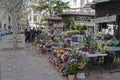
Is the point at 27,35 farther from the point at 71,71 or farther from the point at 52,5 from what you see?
the point at 52,5

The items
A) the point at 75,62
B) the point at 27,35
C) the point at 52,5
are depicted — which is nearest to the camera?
the point at 75,62

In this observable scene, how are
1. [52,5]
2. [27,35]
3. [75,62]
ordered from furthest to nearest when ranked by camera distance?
1. [52,5]
2. [27,35]
3. [75,62]

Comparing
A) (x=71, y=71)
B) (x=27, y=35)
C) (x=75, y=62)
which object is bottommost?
(x=27, y=35)

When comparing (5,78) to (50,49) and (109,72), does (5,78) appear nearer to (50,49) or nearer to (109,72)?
(109,72)

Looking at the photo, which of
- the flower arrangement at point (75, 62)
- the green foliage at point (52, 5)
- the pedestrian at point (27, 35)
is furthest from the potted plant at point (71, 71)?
the green foliage at point (52, 5)

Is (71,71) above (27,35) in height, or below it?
above

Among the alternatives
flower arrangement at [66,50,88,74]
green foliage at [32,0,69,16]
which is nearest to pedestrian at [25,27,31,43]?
flower arrangement at [66,50,88,74]

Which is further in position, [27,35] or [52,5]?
[52,5]

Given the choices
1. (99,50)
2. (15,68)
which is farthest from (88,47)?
(15,68)

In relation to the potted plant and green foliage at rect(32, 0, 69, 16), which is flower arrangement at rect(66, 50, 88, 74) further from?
green foliage at rect(32, 0, 69, 16)

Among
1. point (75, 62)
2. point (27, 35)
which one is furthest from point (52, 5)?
point (75, 62)

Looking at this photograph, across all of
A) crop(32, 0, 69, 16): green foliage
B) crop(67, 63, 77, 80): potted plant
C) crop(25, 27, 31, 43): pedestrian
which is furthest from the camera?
crop(32, 0, 69, 16): green foliage

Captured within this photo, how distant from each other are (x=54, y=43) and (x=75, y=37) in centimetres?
401

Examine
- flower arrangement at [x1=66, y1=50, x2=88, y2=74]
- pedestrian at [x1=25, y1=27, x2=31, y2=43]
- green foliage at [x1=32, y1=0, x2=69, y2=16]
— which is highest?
green foliage at [x1=32, y1=0, x2=69, y2=16]
